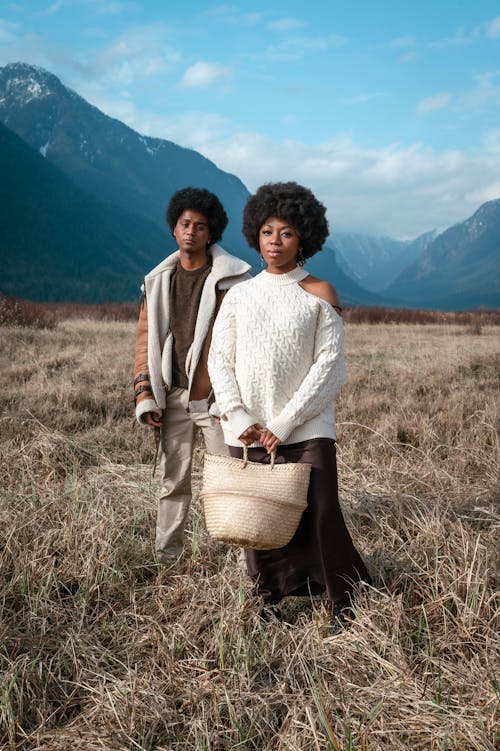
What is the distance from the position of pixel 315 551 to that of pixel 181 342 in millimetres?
1240

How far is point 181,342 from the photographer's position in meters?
2.96

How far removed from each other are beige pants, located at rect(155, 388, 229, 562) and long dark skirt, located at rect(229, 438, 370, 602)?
60 cm

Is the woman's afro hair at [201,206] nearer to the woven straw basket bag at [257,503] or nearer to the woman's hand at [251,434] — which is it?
the woman's hand at [251,434]

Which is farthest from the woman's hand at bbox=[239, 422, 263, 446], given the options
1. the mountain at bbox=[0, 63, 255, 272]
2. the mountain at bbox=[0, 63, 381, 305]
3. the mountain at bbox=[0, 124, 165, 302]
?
the mountain at bbox=[0, 63, 255, 272]

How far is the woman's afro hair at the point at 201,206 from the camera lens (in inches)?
113

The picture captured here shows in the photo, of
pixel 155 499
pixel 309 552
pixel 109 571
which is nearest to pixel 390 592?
pixel 309 552

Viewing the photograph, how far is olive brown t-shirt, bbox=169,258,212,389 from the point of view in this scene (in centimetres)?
294

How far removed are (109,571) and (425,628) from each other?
149 centimetres

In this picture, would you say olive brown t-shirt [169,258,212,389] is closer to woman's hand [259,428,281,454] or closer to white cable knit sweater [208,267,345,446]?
white cable knit sweater [208,267,345,446]

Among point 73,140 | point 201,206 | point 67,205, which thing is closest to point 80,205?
point 67,205

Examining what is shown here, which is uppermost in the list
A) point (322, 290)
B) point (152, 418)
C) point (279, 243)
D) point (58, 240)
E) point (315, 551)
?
point (58, 240)

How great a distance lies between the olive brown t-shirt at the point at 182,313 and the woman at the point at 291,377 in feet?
1.61

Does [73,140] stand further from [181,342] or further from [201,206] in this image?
[181,342]

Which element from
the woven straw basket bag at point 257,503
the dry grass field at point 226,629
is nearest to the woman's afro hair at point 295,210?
the woven straw basket bag at point 257,503
